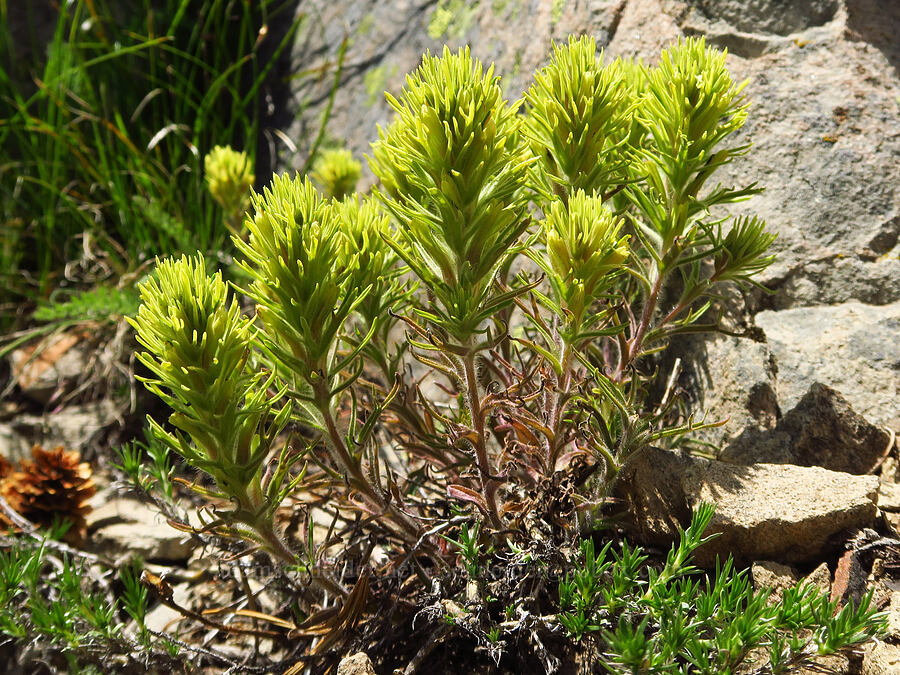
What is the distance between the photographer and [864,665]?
157 cm

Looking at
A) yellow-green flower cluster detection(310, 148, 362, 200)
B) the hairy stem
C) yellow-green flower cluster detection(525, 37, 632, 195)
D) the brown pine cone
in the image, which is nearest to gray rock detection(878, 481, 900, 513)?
the hairy stem

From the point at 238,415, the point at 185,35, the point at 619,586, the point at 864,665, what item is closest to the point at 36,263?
the point at 185,35

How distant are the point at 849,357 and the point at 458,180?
149 centimetres

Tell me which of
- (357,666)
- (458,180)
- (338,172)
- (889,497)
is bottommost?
(357,666)

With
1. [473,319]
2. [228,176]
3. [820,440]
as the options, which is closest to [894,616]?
[820,440]

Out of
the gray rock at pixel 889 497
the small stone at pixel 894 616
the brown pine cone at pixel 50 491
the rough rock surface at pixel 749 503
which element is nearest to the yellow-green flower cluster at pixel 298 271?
the rough rock surface at pixel 749 503

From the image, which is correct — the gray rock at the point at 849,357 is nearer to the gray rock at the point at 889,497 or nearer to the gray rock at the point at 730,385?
the gray rock at the point at 730,385

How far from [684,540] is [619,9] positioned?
2.09 metres

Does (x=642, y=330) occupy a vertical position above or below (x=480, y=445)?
above

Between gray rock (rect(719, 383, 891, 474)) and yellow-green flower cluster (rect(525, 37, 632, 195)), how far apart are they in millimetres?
925

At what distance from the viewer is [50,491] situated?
8.95 feet

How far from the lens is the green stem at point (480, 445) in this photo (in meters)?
1.64

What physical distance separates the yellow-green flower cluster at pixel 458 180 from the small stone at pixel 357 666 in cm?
86

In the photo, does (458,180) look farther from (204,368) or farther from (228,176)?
(228,176)
